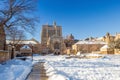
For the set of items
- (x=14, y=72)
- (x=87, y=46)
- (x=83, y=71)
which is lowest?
(x=83, y=71)

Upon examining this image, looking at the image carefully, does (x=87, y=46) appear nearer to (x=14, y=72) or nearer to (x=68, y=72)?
(x=68, y=72)

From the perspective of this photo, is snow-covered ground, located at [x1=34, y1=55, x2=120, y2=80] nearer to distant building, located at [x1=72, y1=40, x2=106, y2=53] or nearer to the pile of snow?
the pile of snow

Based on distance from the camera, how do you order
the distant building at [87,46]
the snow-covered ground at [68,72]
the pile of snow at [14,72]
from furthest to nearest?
the distant building at [87,46], the snow-covered ground at [68,72], the pile of snow at [14,72]

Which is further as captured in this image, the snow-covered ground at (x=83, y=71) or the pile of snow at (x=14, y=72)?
the snow-covered ground at (x=83, y=71)

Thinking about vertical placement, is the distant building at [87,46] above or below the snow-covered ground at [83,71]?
above

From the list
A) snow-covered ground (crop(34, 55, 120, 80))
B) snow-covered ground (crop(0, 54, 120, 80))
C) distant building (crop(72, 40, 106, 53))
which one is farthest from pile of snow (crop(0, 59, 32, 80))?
distant building (crop(72, 40, 106, 53))

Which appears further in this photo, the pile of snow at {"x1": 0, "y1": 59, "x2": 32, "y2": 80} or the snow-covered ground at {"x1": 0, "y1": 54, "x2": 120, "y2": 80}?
the snow-covered ground at {"x1": 0, "y1": 54, "x2": 120, "y2": 80}

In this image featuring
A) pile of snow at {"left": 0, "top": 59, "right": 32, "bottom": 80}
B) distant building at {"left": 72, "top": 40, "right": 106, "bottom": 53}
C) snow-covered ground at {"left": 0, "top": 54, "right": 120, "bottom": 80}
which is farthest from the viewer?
distant building at {"left": 72, "top": 40, "right": 106, "bottom": 53}

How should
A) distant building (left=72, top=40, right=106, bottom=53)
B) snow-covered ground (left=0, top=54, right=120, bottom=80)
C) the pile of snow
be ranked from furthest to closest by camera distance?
distant building (left=72, top=40, right=106, bottom=53), snow-covered ground (left=0, top=54, right=120, bottom=80), the pile of snow

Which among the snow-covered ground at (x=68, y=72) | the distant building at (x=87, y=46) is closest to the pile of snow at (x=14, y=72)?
the snow-covered ground at (x=68, y=72)

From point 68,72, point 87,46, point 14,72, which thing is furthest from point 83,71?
point 87,46

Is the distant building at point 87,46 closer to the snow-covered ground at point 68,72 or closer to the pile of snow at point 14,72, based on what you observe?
the snow-covered ground at point 68,72

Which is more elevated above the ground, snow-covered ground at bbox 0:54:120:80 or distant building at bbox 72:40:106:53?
distant building at bbox 72:40:106:53

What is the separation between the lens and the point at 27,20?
2630 centimetres
